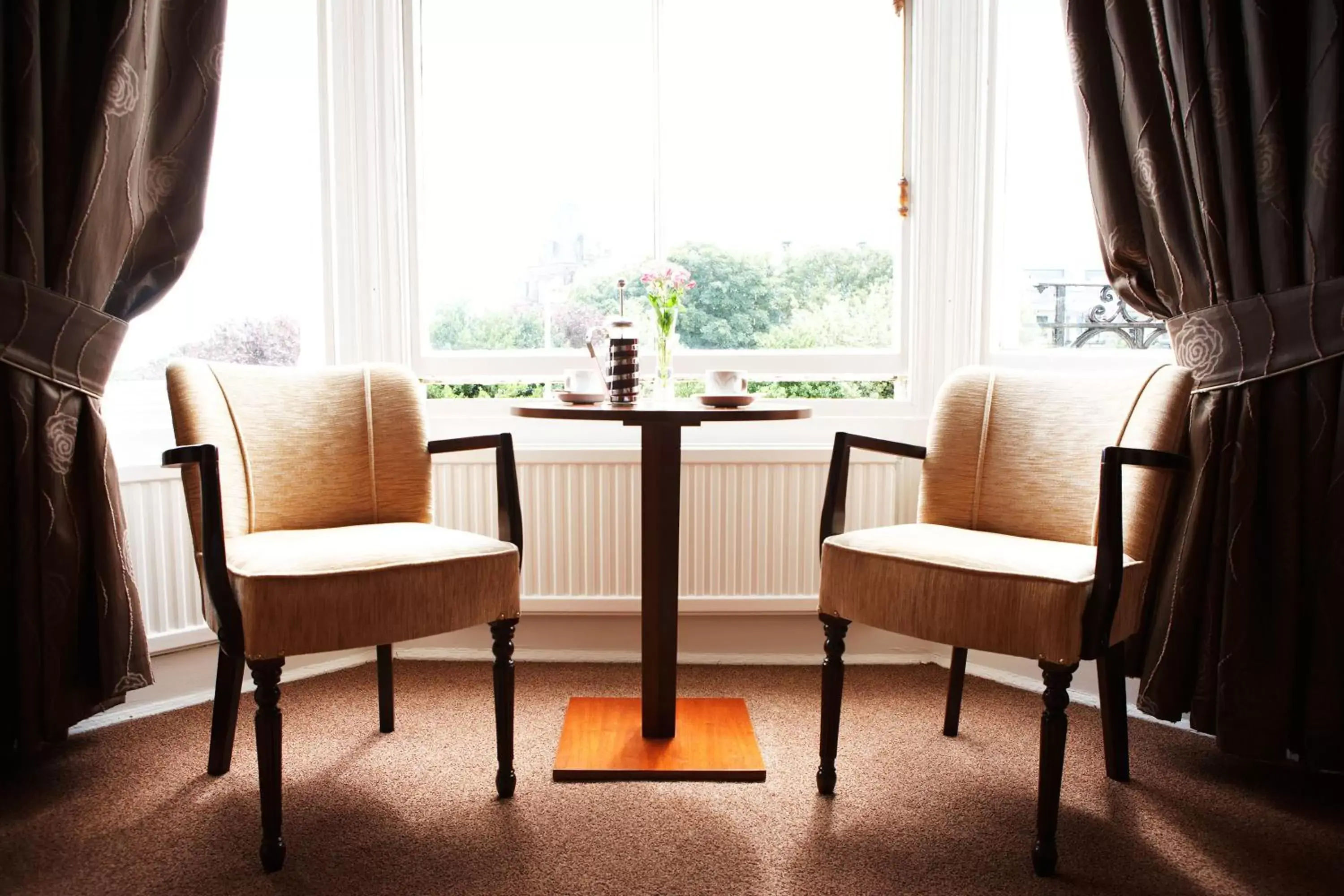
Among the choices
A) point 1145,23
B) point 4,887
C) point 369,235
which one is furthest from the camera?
point 369,235

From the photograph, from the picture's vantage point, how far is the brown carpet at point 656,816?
1587 millimetres

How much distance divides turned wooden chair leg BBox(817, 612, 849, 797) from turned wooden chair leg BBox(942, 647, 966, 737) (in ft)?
1.49

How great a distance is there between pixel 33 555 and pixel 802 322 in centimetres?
211

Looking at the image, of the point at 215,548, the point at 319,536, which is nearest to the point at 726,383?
the point at 319,536

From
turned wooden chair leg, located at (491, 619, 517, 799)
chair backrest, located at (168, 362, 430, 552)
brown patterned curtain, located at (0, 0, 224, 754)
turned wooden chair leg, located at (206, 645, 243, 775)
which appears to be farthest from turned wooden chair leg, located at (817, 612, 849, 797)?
brown patterned curtain, located at (0, 0, 224, 754)

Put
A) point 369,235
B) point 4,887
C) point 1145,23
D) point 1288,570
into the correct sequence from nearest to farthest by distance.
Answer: point 4,887
point 1288,570
point 1145,23
point 369,235

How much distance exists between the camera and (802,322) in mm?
2883

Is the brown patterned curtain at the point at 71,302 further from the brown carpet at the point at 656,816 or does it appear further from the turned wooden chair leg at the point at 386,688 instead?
the turned wooden chair leg at the point at 386,688

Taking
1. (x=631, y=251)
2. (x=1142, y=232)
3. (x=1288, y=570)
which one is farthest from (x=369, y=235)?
(x=1288, y=570)

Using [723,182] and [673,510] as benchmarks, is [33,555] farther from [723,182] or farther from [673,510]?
[723,182]

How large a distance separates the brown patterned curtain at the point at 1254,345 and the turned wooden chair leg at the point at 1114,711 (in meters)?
0.14

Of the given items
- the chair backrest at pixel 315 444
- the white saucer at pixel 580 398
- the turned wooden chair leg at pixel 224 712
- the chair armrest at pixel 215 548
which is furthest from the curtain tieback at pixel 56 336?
the white saucer at pixel 580 398

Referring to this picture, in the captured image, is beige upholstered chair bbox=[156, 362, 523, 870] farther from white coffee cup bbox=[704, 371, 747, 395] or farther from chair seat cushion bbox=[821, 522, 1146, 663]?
chair seat cushion bbox=[821, 522, 1146, 663]

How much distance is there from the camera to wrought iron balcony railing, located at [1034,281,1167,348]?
2580 mm
